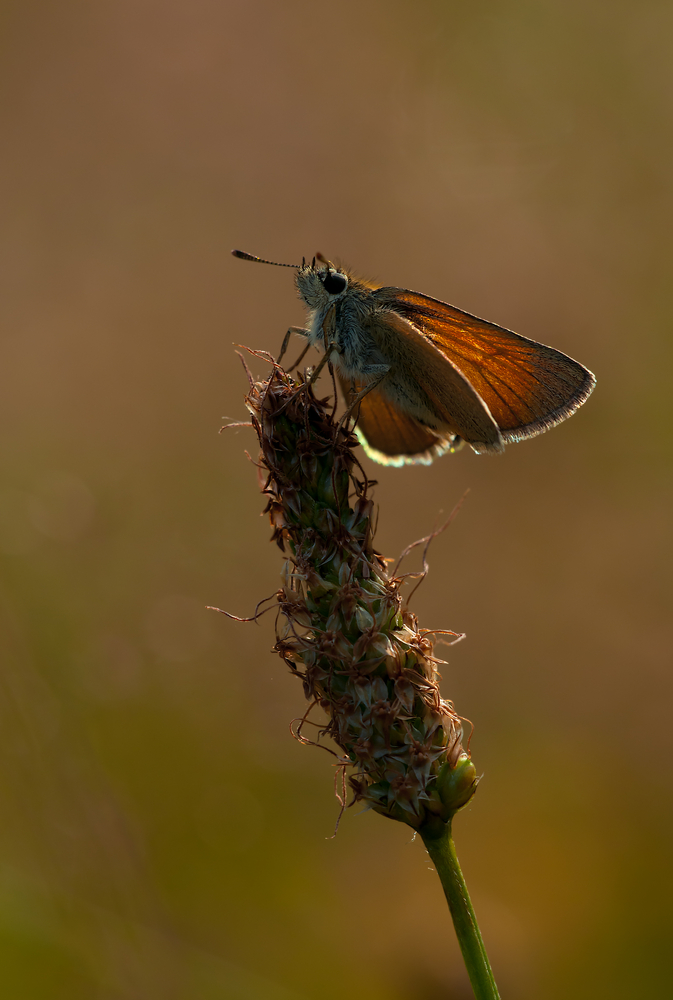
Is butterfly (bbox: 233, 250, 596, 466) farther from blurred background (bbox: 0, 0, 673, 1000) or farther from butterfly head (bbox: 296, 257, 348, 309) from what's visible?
blurred background (bbox: 0, 0, 673, 1000)

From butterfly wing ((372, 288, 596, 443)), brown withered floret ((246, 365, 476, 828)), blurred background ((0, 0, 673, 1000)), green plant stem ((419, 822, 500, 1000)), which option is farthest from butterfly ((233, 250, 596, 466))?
blurred background ((0, 0, 673, 1000))

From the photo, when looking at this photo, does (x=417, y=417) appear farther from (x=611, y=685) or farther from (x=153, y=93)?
(x=153, y=93)

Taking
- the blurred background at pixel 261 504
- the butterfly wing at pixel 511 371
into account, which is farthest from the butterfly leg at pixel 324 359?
the blurred background at pixel 261 504

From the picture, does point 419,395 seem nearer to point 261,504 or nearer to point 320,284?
point 320,284

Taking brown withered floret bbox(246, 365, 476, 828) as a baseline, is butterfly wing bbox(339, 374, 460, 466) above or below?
above

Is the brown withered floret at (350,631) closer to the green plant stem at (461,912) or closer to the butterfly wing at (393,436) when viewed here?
the green plant stem at (461,912)
